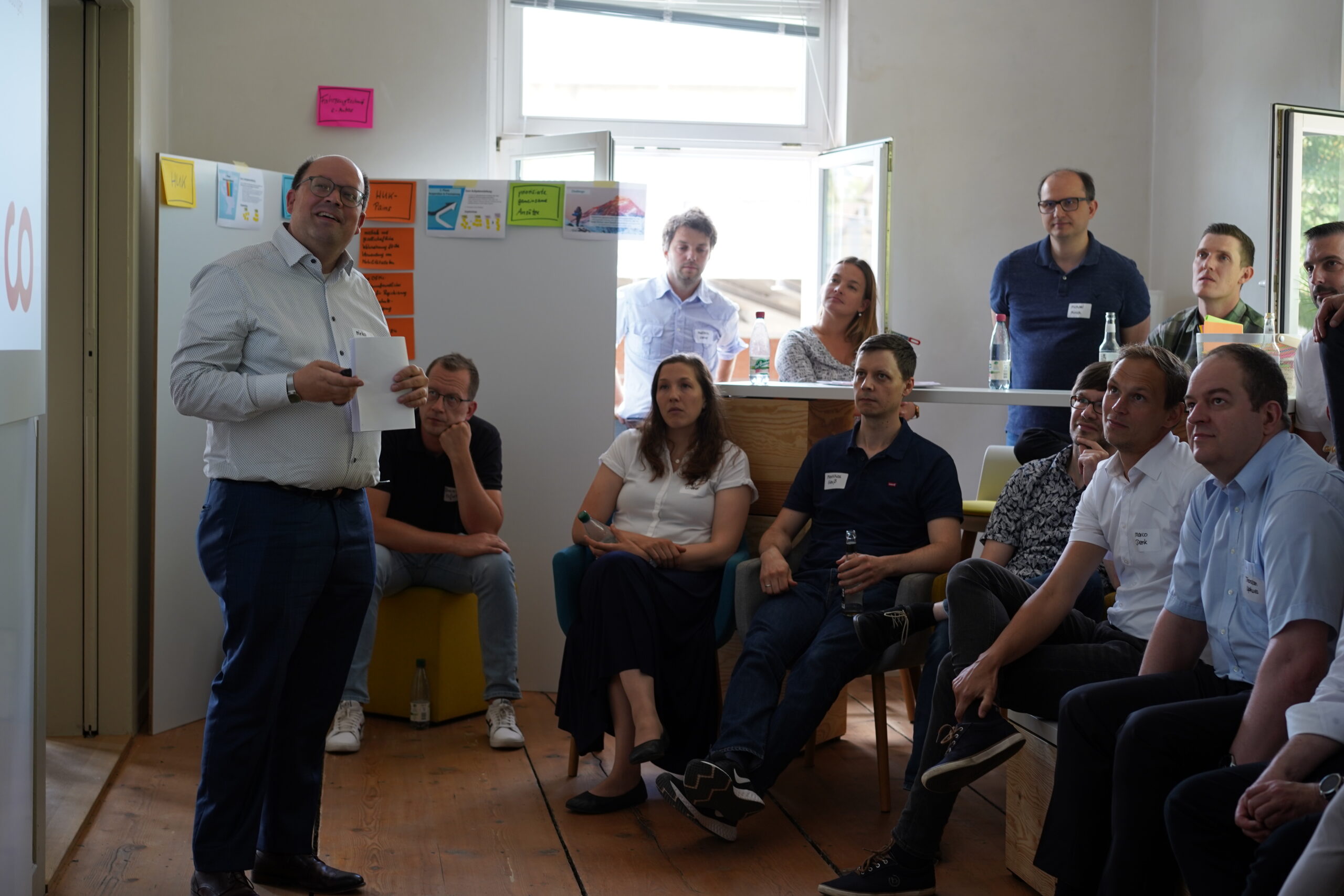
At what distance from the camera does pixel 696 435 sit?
3273 mm

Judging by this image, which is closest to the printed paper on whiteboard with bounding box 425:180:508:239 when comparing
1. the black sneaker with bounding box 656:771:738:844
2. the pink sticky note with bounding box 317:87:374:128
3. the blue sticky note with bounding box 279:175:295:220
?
the blue sticky note with bounding box 279:175:295:220

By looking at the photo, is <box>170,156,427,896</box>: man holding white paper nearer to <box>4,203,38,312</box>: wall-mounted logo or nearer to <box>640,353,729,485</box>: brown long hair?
<box>4,203,38,312</box>: wall-mounted logo

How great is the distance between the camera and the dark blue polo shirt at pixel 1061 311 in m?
3.78

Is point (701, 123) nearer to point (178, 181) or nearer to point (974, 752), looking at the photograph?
point (178, 181)

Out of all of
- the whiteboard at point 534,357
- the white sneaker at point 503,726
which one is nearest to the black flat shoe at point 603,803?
the white sneaker at point 503,726

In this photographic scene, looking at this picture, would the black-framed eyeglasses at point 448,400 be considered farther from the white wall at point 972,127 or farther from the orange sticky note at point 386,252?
the white wall at point 972,127

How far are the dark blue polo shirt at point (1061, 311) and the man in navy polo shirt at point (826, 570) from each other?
942mm

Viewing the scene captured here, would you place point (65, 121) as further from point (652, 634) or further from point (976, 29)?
point (976, 29)

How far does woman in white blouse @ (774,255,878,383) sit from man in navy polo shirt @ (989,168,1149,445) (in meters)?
0.46

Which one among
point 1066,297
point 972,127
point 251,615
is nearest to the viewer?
point 251,615

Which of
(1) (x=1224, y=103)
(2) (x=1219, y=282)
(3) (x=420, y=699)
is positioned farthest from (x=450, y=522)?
(1) (x=1224, y=103)

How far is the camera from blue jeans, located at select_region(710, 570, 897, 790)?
8.31 feet

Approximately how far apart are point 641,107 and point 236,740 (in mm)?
3437

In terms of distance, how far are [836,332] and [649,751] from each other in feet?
5.73
